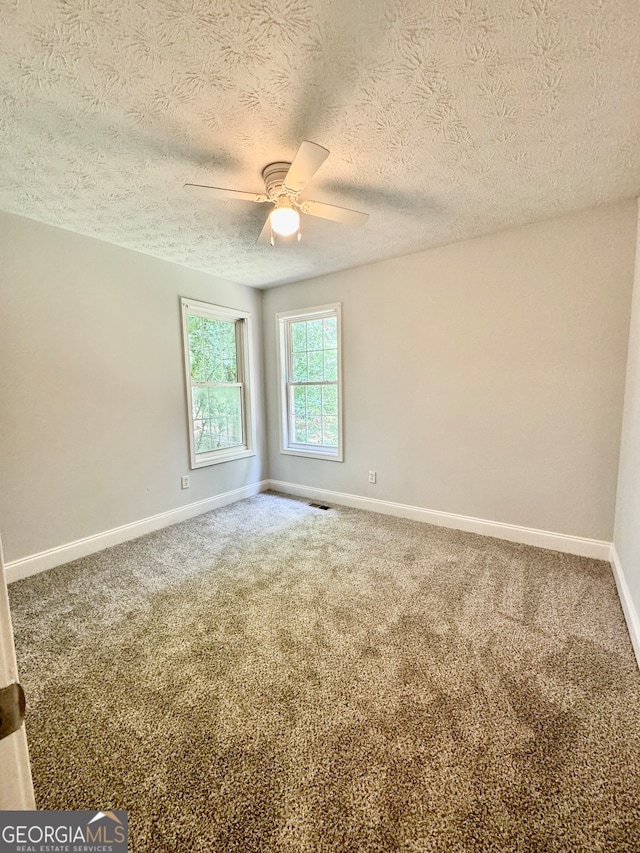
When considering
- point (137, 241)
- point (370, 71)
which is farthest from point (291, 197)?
point (137, 241)

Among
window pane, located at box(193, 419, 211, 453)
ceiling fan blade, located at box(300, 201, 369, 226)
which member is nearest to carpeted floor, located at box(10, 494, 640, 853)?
window pane, located at box(193, 419, 211, 453)

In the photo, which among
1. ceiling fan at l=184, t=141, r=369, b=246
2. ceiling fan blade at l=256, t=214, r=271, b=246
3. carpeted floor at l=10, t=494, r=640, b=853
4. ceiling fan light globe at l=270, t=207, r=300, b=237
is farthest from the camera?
ceiling fan blade at l=256, t=214, r=271, b=246

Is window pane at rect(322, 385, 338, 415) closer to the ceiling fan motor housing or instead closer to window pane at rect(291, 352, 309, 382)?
window pane at rect(291, 352, 309, 382)

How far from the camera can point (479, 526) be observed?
299 centimetres

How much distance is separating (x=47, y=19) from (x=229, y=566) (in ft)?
8.94

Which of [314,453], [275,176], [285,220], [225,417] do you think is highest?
[275,176]

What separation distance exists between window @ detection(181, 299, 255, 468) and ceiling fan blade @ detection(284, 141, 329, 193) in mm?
2035

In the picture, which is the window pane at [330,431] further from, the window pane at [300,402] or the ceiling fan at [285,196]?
the ceiling fan at [285,196]

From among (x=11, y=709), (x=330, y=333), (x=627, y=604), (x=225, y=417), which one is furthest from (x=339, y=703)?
(x=330, y=333)

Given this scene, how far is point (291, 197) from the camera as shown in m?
1.88

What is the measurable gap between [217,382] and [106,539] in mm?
1815

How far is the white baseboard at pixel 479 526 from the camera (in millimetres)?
2578

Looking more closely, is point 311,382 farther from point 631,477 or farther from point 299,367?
point 631,477

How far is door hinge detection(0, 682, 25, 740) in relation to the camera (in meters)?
0.46
